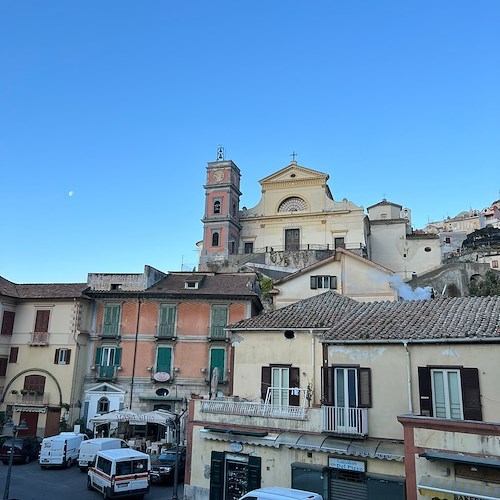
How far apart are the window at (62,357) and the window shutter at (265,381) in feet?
62.2

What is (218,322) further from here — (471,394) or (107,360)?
(471,394)

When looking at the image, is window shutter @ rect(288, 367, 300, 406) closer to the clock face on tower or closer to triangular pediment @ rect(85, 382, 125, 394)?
triangular pediment @ rect(85, 382, 125, 394)

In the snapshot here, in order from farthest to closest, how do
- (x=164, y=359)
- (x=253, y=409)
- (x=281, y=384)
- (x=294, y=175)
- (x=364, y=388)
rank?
(x=294, y=175), (x=164, y=359), (x=281, y=384), (x=253, y=409), (x=364, y=388)

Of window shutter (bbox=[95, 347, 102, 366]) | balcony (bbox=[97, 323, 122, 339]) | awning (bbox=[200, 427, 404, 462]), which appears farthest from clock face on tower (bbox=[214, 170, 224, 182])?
awning (bbox=[200, 427, 404, 462])

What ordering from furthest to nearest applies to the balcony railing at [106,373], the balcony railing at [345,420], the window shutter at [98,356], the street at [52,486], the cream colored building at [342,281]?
the window shutter at [98,356], the balcony railing at [106,373], the cream colored building at [342,281], the street at [52,486], the balcony railing at [345,420]

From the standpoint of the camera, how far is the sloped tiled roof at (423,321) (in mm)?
15133

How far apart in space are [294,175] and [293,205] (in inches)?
152

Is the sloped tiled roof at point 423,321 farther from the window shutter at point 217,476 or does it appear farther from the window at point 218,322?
the window at point 218,322

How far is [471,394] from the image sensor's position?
559 inches

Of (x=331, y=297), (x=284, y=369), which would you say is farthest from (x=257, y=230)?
(x=284, y=369)

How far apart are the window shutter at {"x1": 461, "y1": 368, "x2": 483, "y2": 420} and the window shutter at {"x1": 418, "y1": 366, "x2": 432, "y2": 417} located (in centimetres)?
100

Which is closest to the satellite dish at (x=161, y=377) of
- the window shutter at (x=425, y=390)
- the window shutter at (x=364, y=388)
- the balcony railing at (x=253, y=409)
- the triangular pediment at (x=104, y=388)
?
the triangular pediment at (x=104, y=388)

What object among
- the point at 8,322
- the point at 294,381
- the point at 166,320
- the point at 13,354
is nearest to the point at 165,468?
the point at 294,381

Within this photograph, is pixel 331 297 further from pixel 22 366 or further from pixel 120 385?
pixel 22 366
